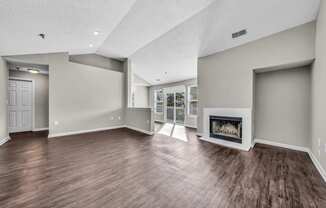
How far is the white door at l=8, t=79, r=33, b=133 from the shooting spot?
194 inches

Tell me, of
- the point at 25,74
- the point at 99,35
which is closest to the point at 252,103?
the point at 99,35

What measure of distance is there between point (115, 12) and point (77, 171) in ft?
10.8

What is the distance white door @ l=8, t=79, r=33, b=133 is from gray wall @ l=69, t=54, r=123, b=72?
2.06m

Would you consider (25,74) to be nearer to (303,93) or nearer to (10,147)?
(10,147)

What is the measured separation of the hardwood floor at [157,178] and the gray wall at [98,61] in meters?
3.74

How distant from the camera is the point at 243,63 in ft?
11.9

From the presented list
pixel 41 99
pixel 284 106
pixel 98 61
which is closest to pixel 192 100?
pixel 284 106

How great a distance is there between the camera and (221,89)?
13.4 ft

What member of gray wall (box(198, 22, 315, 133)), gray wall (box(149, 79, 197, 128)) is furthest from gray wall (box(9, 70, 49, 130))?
gray wall (box(198, 22, 315, 133))

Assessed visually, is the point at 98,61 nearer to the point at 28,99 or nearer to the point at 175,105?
the point at 28,99

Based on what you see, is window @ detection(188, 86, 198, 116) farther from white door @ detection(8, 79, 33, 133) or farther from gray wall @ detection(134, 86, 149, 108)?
white door @ detection(8, 79, 33, 133)

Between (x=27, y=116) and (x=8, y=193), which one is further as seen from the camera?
(x=27, y=116)

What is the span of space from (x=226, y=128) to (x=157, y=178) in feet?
8.63

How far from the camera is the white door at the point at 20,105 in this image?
4.93 meters
